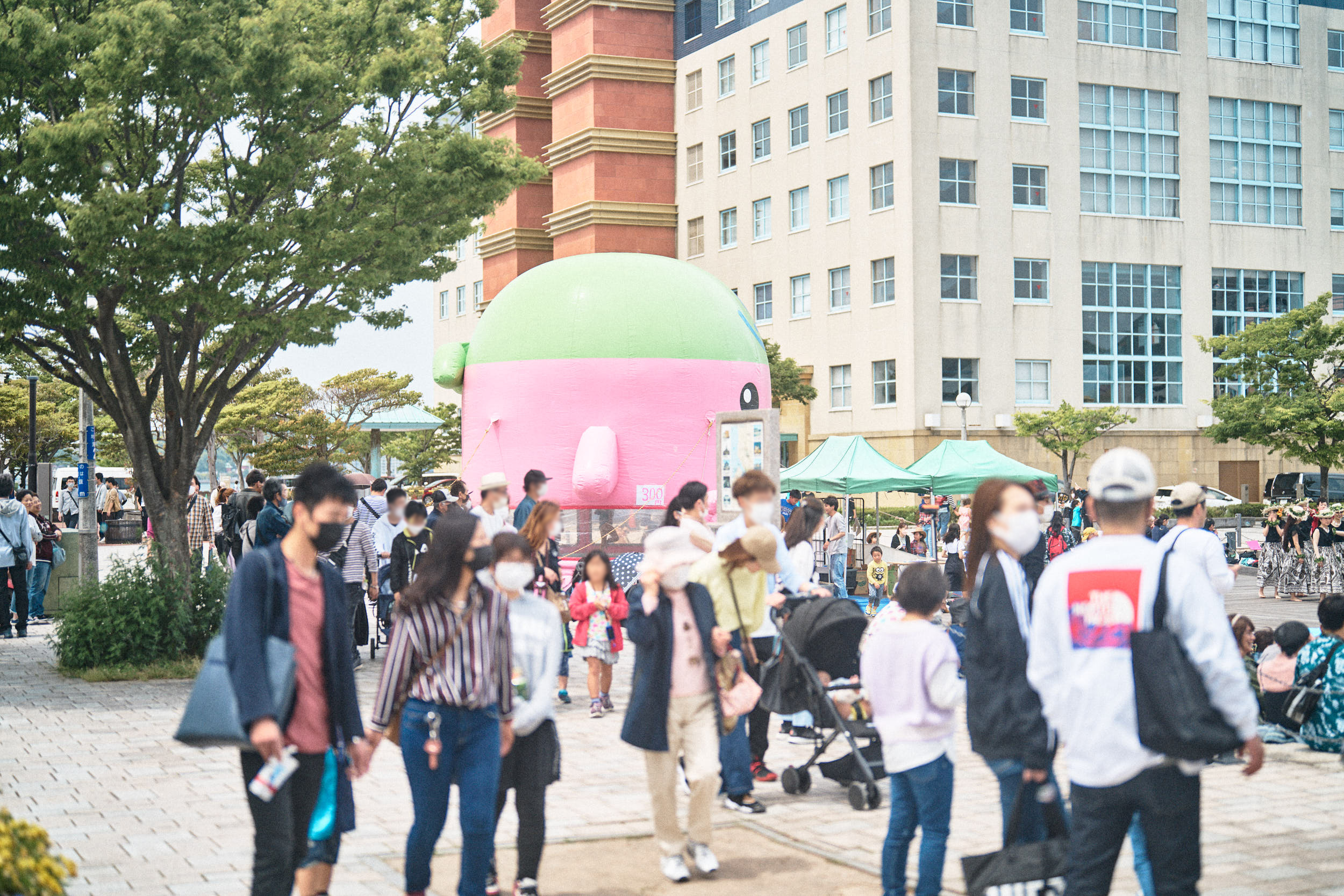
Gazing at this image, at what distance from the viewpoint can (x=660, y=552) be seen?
6.57 meters

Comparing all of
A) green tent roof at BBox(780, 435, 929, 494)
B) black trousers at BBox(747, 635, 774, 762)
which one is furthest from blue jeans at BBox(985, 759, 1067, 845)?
green tent roof at BBox(780, 435, 929, 494)

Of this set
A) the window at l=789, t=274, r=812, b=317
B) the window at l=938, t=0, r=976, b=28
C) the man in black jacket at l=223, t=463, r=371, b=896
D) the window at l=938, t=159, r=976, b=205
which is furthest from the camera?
the window at l=789, t=274, r=812, b=317

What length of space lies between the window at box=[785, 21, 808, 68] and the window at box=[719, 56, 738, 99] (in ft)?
11.1

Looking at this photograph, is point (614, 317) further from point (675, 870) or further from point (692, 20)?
point (692, 20)

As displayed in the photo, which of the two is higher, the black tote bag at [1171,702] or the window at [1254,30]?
the window at [1254,30]

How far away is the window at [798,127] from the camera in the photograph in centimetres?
5247

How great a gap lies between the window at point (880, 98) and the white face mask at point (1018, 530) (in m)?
44.7

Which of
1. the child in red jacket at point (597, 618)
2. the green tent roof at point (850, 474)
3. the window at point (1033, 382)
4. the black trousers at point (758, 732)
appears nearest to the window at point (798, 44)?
the window at point (1033, 382)

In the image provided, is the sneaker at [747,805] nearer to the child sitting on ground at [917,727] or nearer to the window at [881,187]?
the child sitting on ground at [917,727]

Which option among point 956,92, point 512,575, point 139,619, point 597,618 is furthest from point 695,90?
point 512,575

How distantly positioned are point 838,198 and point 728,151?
7394mm

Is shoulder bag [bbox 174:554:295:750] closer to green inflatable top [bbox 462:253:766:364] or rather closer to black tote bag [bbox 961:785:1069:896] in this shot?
black tote bag [bbox 961:785:1069:896]

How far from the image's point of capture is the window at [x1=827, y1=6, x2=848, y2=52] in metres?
50.2

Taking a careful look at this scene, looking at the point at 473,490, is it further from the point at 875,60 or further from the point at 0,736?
the point at 875,60
